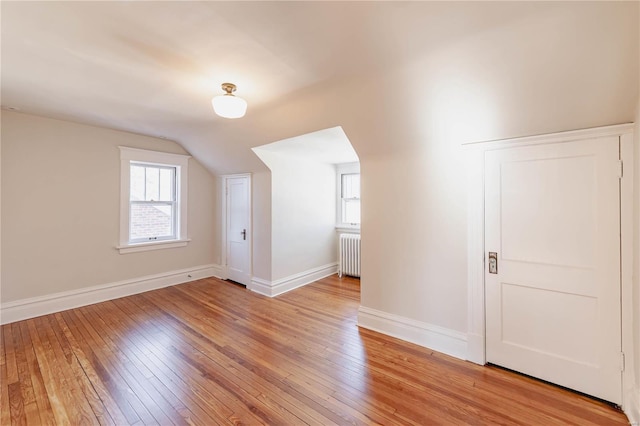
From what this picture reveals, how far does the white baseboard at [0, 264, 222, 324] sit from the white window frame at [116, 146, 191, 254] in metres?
0.51

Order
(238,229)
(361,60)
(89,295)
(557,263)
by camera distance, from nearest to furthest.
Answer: (361,60) → (557,263) → (89,295) → (238,229)

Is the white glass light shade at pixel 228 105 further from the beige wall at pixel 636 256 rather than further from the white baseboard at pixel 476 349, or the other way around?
the white baseboard at pixel 476 349

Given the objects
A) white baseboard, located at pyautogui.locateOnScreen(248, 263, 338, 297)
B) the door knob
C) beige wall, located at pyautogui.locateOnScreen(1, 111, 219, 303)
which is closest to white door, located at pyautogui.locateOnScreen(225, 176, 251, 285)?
white baseboard, located at pyautogui.locateOnScreen(248, 263, 338, 297)

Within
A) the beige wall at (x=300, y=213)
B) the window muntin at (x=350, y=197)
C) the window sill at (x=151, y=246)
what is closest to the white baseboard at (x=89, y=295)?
the window sill at (x=151, y=246)

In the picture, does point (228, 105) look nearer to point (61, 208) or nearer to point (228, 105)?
point (228, 105)

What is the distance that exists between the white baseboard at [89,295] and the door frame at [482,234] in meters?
4.37

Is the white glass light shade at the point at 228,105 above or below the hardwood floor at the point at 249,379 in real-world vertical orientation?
above

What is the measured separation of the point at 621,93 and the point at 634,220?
33.1 inches

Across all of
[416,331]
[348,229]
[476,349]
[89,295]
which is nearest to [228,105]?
[416,331]

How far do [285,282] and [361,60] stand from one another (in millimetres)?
3381

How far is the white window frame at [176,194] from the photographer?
403cm

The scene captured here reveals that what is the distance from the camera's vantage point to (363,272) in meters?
3.03

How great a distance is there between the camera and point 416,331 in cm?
262

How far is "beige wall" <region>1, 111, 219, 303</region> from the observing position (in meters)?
3.16
